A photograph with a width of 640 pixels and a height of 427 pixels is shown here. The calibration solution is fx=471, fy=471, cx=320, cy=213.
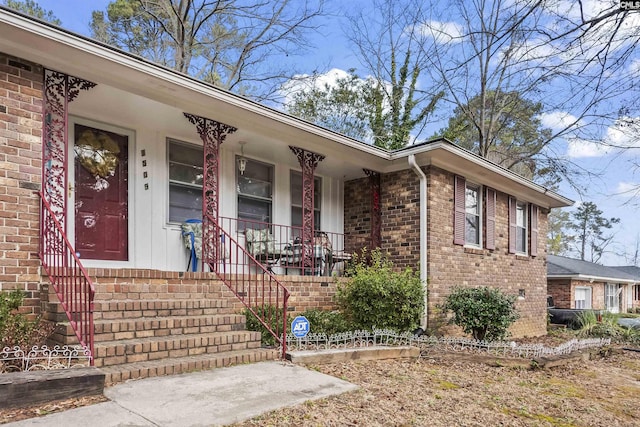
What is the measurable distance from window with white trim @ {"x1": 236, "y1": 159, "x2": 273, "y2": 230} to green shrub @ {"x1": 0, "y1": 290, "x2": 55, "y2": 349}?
4.14 metres

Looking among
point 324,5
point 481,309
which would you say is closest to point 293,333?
point 481,309

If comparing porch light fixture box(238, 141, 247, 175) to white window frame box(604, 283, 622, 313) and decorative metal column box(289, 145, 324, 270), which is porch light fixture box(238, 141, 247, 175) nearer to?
decorative metal column box(289, 145, 324, 270)

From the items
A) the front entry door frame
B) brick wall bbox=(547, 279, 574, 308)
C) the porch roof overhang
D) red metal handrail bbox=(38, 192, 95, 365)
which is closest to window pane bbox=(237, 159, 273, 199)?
the porch roof overhang

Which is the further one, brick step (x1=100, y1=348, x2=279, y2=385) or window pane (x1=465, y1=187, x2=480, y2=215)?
window pane (x1=465, y1=187, x2=480, y2=215)

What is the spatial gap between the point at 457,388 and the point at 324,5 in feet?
47.7

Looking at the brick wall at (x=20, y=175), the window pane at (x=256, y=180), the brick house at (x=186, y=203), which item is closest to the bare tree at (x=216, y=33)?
the window pane at (x=256, y=180)

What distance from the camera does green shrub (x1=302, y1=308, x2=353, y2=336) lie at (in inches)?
271

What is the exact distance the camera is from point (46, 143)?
5242 mm

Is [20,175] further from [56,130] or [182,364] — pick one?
[182,364]

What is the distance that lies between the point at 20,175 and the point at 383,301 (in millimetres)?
4934

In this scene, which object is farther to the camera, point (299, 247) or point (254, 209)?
point (254, 209)

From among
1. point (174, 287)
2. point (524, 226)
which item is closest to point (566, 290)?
point (524, 226)

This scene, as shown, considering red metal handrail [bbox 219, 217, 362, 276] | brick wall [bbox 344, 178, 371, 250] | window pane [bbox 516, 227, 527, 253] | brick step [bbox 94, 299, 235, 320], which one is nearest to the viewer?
brick step [bbox 94, 299, 235, 320]

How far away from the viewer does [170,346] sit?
15.6ft
